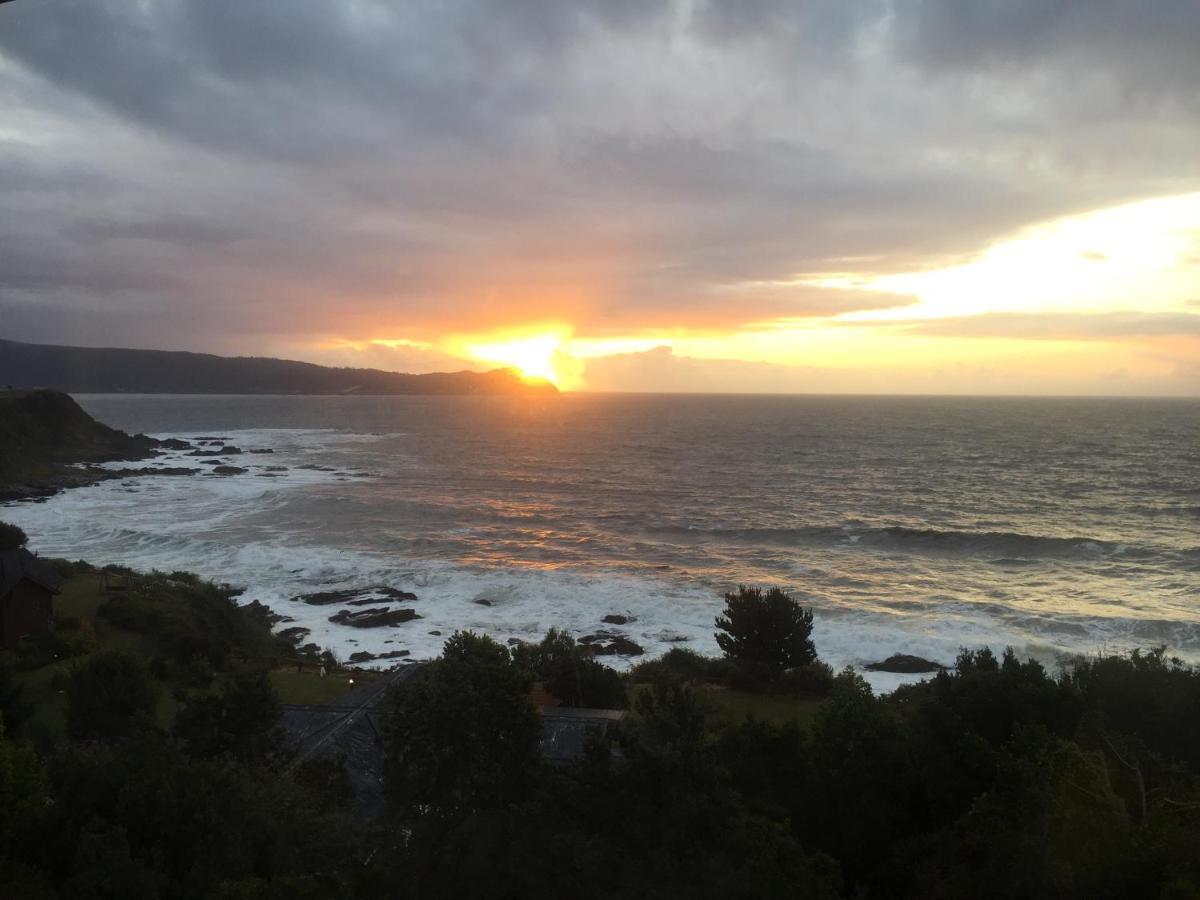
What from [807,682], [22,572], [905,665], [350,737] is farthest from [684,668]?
[22,572]

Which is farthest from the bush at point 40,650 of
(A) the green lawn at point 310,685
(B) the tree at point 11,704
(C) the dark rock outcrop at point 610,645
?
(C) the dark rock outcrop at point 610,645

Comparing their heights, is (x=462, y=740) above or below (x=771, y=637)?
above

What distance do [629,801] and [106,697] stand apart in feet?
33.7

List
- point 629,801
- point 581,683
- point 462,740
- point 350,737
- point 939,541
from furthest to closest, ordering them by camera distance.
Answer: point 939,541, point 581,683, point 350,737, point 462,740, point 629,801

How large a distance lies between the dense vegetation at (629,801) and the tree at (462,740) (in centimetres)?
3

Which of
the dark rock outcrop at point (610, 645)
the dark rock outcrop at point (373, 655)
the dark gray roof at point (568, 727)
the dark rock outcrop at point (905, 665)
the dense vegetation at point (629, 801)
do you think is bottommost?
the dark rock outcrop at point (373, 655)

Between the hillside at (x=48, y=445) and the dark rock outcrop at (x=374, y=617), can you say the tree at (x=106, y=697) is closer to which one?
the dark rock outcrop at (x=374, y=617)

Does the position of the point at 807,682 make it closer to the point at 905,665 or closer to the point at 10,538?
the point at 905,665

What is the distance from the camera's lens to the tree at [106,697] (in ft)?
46.0

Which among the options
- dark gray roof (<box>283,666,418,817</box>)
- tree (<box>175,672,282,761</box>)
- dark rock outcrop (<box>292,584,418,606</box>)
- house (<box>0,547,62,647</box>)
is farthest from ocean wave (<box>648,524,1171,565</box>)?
tree (<box>175,672,282,761</box>)

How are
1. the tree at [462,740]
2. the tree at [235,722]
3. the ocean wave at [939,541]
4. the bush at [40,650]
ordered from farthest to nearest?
the ocean wave at [939,541]
the bush at [40,650]
the tree at [235,722]
the tree at [462,740]

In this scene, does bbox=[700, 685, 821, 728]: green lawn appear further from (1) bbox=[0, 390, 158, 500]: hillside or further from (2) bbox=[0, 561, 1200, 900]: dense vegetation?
(1) bbox=[0, 390, 158, 500]: hillside

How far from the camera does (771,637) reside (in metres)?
24.1

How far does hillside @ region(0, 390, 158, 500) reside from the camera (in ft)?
212
